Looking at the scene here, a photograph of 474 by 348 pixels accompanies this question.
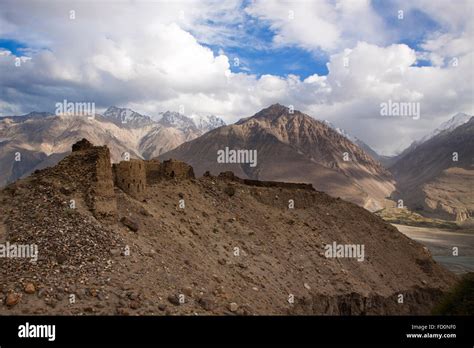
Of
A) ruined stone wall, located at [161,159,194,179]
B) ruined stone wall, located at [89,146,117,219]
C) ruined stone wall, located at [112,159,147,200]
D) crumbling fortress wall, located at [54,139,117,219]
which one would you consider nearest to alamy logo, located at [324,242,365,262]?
ruined stone wall, located at [161,159,194,179]

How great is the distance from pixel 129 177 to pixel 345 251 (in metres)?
12.8

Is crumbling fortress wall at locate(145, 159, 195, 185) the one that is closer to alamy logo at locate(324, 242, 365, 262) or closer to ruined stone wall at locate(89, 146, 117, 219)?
ruined stone wall at locate(89, 146, 117, 219)

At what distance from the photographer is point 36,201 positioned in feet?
50.3

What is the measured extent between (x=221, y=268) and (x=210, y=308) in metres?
3.83

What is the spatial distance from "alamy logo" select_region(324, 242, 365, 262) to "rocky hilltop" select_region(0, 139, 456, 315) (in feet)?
0.92

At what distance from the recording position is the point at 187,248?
17250 mm

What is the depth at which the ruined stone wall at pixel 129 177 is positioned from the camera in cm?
1898

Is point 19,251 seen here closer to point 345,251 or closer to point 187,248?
point 187,248

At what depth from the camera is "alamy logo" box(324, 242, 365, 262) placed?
23889 mm

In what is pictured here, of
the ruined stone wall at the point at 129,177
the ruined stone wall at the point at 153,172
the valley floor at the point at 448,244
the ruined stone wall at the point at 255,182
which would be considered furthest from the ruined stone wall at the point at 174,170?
the valley floor at the point at 448,244

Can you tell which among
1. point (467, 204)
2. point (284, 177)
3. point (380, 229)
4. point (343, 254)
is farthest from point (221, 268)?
point (284, 177)

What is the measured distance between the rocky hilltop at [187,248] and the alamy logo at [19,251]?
17cm
